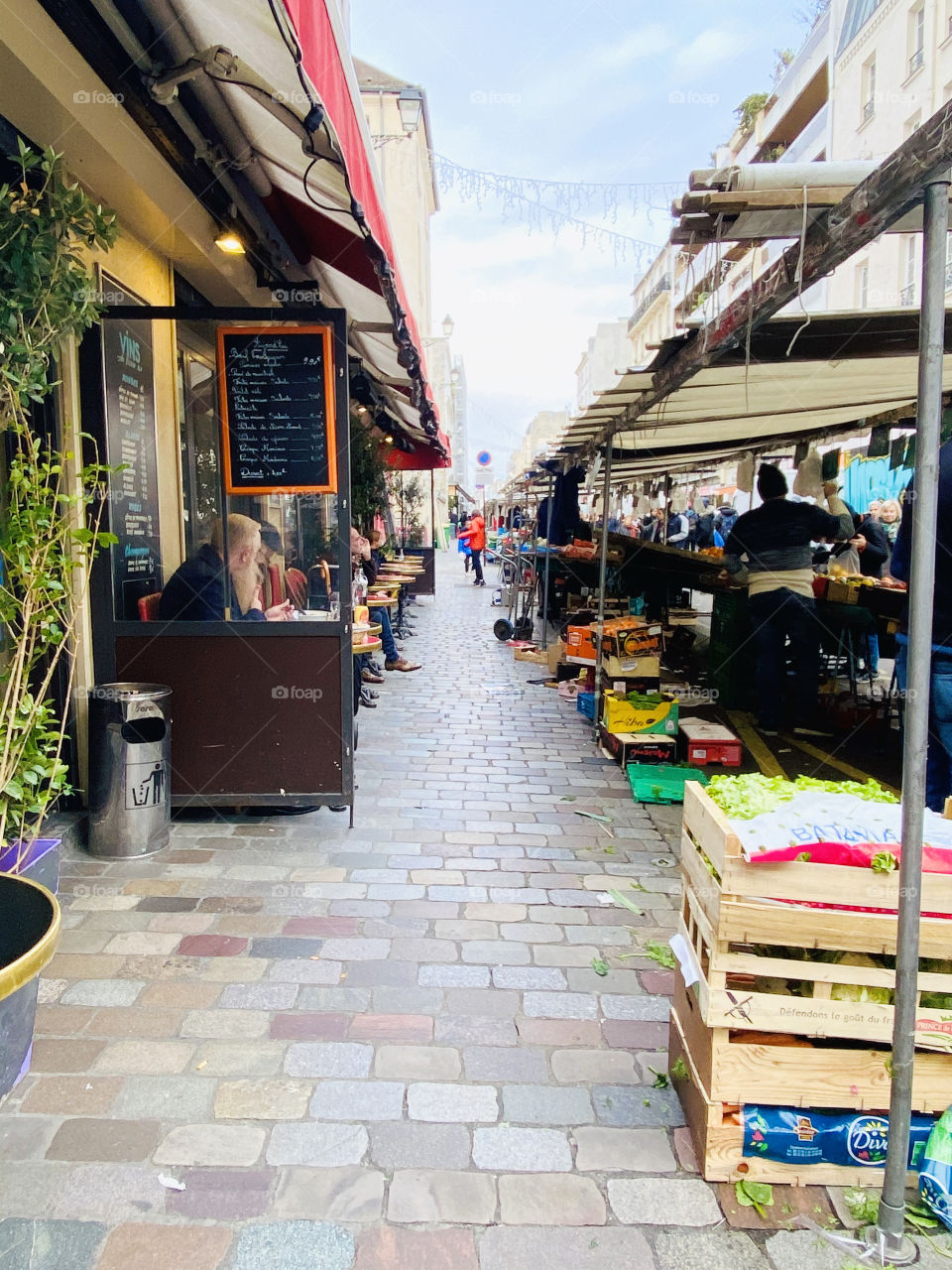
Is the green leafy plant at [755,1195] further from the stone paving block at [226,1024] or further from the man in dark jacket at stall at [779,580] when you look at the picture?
the man in dark jacket at stall at [779,580]

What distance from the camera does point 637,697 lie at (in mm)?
6215

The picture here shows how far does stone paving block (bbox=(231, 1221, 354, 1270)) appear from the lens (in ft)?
6.25

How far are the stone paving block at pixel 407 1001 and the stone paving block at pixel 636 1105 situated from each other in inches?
26.9

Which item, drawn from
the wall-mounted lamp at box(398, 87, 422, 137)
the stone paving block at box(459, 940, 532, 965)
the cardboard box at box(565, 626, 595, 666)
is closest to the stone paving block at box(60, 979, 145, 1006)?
the stone paving block at box(459, 940, 532, 965)

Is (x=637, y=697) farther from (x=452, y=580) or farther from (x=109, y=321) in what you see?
(x=452, y=580)

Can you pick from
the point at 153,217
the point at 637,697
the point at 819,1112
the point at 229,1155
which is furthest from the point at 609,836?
the point at 153,217

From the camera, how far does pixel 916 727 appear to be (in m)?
2.01

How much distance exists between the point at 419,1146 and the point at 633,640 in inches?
192

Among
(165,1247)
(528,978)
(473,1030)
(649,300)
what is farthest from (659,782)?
(649,300)

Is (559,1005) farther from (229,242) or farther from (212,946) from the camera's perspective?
(229,242)

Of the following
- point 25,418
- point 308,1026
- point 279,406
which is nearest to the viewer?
point 308,1026

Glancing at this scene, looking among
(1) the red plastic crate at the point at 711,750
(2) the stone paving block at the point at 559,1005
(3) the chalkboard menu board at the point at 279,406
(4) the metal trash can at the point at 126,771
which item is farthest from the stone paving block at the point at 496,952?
(1) the red plastic crate at the point at 711,750

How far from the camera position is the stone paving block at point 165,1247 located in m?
1.90

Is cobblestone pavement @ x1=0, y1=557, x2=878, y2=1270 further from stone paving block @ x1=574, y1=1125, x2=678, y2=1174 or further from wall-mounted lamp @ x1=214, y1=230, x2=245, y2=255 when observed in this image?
wall-mounted lamp @ x1=214, y1=230, x2=245, y2=255
